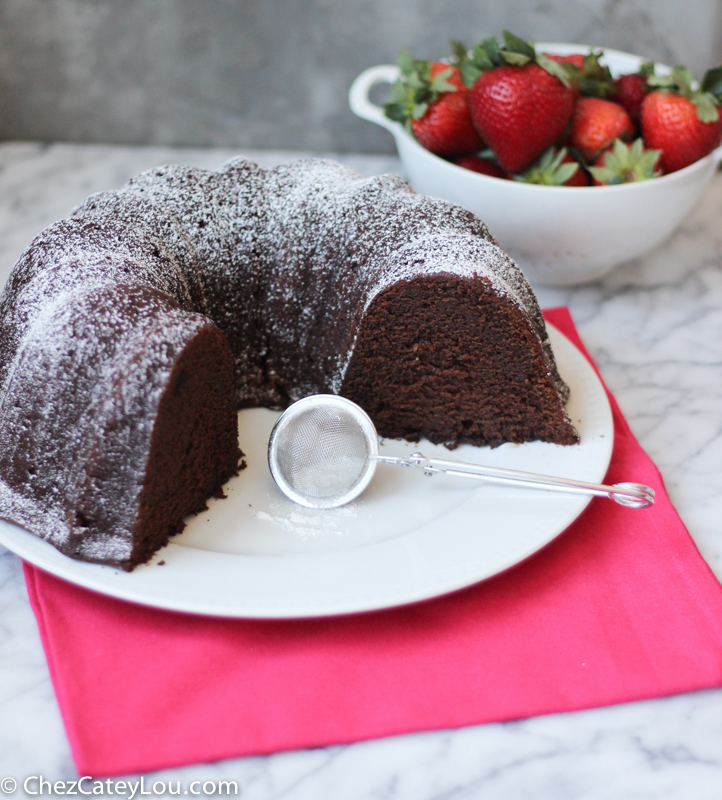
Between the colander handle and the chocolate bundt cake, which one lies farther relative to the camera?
the colander handle

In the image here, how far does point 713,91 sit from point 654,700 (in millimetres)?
1397

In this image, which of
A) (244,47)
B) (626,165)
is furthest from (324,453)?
(244,47)

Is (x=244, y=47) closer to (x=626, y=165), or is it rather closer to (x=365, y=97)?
(x=365, y=97)

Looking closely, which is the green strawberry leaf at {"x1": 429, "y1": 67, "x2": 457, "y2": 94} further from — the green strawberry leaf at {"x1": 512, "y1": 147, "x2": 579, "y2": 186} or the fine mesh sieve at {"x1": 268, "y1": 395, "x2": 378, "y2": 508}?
the fine mesh sieve at {"x1": 268, "y1": 395, "x2": 378, "y2": 508}

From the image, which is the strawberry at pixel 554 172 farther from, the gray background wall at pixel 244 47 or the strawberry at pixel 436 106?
the gray background wall at pixel 244 47

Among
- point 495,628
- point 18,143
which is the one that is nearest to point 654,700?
point 495,628

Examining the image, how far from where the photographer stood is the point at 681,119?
5.83 ft

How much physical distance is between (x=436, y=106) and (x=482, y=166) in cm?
17

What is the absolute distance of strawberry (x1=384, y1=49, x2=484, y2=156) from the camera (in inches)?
72.4

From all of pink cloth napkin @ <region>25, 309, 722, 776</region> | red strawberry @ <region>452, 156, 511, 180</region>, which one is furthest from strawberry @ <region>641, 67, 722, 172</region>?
pink cloth napkin @ <region>25, 309, 722, 776</region>

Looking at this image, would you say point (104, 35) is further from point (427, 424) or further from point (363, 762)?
point (363, 762)

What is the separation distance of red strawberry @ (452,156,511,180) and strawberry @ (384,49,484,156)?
Answer: 0.10 ft

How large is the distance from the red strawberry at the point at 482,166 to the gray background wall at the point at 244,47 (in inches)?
27.1

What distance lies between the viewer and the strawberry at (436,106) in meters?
1.84
